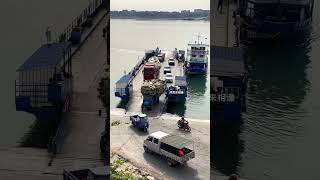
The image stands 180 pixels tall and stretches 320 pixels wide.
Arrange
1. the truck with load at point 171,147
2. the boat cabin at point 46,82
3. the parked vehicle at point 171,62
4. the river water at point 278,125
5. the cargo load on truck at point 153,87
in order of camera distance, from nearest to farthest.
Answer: the boat cabin at point 46,82 < the river water at point 278,125 < the truck with load at point 171,147 < the cargo load on truck at point 153,87 < the parked vehicle at point 171,62

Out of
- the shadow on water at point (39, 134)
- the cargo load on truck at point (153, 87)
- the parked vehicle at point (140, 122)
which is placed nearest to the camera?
the shadow on water at point (39, 134)

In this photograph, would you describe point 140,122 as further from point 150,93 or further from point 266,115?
point 266,115

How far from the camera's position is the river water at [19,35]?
313 centimetres

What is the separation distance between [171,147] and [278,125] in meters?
1.10

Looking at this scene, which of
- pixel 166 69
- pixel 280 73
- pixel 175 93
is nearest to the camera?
pixel 280 73

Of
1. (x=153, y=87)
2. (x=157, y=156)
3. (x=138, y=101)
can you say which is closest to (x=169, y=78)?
(x=153, y=87)

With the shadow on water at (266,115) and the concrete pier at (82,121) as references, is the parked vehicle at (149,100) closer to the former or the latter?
the shadow on water at (266,115)

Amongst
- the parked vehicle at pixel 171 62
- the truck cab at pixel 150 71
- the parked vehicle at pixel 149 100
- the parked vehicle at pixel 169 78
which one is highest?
the parked vehicle at pixel 171 62

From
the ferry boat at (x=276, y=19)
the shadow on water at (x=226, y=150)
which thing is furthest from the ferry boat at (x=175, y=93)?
the ferry boat at (x=276, y=19)

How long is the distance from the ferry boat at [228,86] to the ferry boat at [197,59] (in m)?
3.35

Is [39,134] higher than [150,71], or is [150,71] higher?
[150,71]

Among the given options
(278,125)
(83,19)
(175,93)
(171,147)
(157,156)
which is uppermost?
(83,19)

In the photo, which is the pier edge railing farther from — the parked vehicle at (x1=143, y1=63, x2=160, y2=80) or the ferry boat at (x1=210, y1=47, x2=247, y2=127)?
the parked vehicle at (x1=143, y1=63, x2=160, y2=80)

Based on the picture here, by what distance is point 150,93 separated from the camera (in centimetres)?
538
